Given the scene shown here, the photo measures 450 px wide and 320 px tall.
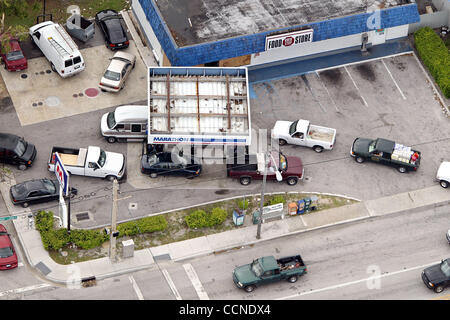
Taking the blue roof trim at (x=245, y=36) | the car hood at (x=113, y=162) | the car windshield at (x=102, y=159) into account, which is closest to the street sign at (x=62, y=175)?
the car windshield at (x=102, y=159)

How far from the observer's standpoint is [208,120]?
49688 mm

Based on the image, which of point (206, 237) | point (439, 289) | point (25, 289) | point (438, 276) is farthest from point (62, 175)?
point (439, 289)

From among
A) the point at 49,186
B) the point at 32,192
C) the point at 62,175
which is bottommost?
the point at 49,186

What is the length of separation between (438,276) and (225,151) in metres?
15.8

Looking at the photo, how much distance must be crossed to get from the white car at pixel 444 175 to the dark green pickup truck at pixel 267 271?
12082mm

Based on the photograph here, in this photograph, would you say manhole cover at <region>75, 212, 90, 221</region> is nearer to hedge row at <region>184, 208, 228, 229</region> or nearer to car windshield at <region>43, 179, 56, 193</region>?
car windshield at <region>43, 179, 56, 193</region>

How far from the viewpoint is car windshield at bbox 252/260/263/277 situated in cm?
4440

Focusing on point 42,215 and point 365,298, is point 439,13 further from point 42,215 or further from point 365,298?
point 42,215

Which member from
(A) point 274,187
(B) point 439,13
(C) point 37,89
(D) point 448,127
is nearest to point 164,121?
(A) point 274,187

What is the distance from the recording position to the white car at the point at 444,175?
50.3 m

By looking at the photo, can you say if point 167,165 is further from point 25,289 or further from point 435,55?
point 435,55

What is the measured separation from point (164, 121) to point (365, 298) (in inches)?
665

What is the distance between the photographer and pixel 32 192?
157 feet

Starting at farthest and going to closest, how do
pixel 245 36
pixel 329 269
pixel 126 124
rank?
pixel 245 36 → pixel 126 124 → pixel 329 269
